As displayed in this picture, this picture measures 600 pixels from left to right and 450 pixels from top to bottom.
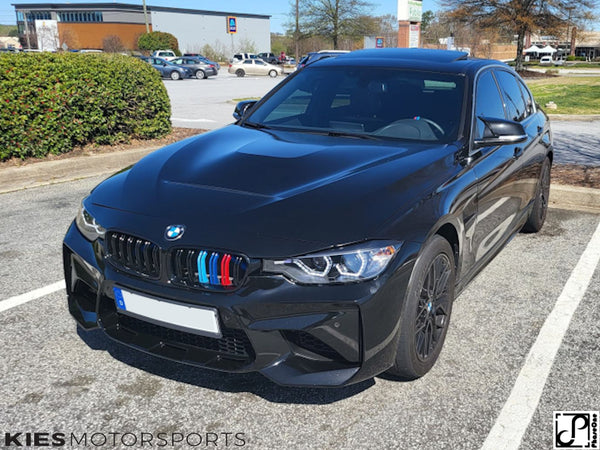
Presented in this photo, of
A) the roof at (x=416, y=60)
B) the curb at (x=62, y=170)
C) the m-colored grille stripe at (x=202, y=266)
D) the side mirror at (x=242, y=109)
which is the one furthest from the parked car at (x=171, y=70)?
the m-colored grille stripe at (x=202, y=266)

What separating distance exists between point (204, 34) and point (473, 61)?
10023 centimetres

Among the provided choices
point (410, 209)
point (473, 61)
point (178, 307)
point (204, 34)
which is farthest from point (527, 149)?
point (204, 34)

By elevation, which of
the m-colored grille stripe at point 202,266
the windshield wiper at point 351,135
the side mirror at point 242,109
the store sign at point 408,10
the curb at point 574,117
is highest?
the store sign at point 408,10

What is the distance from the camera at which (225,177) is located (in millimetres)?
3090

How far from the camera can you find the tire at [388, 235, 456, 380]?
9.12 ft

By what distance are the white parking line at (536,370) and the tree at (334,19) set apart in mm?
64856

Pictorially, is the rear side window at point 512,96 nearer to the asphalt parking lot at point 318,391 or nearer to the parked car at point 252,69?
the asphalt parking lot at point 318,391

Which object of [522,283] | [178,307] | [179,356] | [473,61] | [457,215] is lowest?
[522,283]

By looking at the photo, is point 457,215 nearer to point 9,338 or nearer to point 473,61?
point 473,61

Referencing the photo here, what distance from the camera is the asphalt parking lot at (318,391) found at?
2.71 m

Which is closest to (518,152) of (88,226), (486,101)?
(486,101)

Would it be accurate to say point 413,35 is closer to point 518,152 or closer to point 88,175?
point 88,175

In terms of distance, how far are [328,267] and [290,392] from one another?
0.85 m

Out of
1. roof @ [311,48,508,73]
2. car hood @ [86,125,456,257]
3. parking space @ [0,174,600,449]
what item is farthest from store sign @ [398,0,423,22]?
car hood @ [86,125,456,257]
